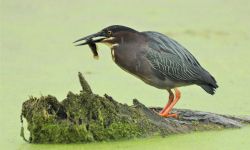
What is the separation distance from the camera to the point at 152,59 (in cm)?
502

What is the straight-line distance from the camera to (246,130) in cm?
493

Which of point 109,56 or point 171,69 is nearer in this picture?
point 171,69

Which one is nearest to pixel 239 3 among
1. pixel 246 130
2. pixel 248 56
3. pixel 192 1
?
pixel 192 1

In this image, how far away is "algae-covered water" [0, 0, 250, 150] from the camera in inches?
192

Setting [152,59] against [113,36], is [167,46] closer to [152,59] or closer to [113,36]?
[152,59]

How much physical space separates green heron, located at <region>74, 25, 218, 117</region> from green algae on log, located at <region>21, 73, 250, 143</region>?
11.0 inches

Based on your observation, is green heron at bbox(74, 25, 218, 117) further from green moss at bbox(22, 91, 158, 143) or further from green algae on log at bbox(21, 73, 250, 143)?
green moss at bbox(22, 91, 158, 143)

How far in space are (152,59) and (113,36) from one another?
0.95 feet

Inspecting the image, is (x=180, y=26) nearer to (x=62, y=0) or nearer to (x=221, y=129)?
(x=62, y=0)

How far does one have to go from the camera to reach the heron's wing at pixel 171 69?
5020 millimetres

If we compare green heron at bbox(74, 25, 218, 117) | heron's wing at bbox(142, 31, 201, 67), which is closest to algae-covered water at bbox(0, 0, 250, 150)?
green heron at bbox(74, 25, 218, 117)

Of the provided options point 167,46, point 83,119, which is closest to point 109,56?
point 167,46

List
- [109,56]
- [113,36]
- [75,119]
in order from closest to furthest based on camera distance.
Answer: [75,119] < [113,36] < [109,56]

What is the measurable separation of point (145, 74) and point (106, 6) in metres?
3.46
